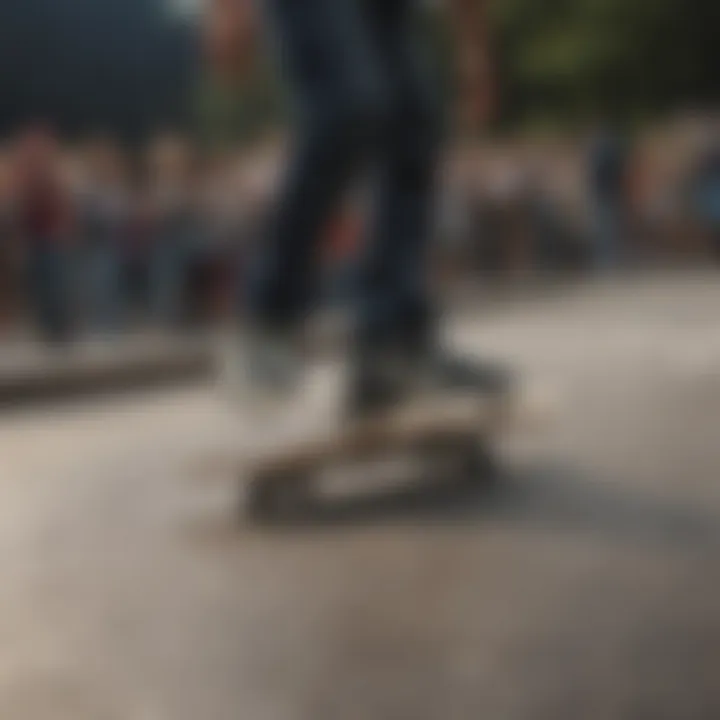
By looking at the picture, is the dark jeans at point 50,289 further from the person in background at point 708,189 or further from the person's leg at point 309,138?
the person in background at point 708,189

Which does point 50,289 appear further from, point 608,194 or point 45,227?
point 608,194

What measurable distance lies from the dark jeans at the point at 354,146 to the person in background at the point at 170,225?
3 cm

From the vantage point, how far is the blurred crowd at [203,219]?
542 mm

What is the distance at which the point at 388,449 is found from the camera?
65 centimetres

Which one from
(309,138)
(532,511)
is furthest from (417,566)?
(309,138)

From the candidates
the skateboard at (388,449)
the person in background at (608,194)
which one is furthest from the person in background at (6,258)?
the person in background at (608,194)

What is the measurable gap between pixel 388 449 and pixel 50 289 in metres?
0.18

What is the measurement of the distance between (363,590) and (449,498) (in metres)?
0.10

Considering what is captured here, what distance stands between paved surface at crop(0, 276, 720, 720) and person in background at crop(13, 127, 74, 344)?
6 centimetres

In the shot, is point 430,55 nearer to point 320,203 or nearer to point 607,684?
point 320,203

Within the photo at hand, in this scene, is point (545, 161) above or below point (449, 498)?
above

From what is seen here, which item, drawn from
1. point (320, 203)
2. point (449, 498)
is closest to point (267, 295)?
point (320, 203)

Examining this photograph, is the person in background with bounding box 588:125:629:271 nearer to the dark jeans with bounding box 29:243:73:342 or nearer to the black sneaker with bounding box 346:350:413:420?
the black sneaker with bounding box 346:350:413:420

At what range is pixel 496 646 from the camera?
0.51 metres
